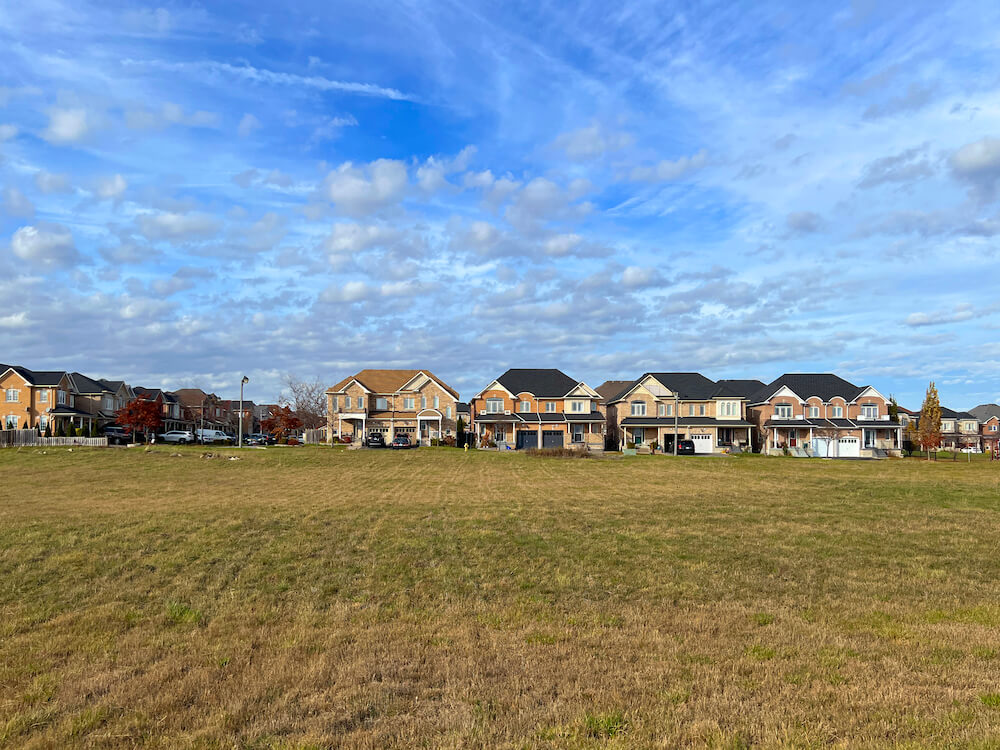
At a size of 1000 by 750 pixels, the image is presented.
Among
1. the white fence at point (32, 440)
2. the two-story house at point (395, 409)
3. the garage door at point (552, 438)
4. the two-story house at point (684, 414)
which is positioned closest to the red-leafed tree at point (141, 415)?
the white fence at point (32, 440)

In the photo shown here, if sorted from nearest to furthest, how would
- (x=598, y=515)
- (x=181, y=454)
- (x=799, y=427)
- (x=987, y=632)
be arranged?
(x=987, y=632)
(x=598, y=515)
(x=181, y=454)
(x=799, y=427)

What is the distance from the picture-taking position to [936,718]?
627 centimetres

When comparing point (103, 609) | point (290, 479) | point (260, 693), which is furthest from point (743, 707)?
point (290, 479)

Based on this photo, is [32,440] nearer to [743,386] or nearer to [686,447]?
[686,447]

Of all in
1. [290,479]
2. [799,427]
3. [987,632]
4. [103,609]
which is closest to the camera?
[987,632]

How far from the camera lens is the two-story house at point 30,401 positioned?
251 ft

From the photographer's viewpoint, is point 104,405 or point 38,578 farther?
A: point 104,405

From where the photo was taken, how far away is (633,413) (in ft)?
250

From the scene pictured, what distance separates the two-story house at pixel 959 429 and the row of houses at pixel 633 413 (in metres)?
36.8

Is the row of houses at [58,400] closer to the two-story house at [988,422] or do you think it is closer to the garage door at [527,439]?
the garage door at [527,439]

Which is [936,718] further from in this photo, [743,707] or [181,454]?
[181,454]

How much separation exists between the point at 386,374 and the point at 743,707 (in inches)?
3144

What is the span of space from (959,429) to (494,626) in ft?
440

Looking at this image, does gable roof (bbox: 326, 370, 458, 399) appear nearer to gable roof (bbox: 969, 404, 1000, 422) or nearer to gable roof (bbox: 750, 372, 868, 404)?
gable roof (bbox: 750, 372, 868, 404)
